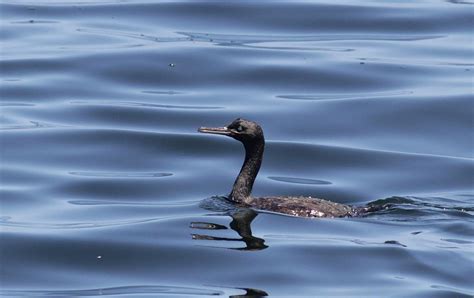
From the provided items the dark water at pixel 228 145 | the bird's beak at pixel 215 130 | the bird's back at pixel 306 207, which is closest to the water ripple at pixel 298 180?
the dark water at pixel 228 145

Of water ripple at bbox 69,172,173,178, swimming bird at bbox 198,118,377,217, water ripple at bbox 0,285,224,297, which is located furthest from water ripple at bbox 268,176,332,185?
water ripple at bbox 0,285,224,297

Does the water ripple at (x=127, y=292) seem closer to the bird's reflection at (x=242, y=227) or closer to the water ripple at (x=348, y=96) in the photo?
the bird's reflection at (x=242, y=227)

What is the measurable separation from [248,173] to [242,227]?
1.26m

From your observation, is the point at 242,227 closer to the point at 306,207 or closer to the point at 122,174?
the point at 306,207

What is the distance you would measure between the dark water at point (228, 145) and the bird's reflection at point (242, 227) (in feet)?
0.11

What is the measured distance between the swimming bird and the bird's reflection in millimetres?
225

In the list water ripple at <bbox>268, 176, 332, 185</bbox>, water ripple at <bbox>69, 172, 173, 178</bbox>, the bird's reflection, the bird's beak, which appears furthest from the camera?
water ripple at <bbox>69, 172, 173, 178</bbox>

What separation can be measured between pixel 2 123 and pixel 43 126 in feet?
2.35

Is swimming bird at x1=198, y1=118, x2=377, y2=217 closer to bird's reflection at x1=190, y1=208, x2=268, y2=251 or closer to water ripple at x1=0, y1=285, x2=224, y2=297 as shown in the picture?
bird's reflection at x1=190, y1=208, x2=268, y2=251

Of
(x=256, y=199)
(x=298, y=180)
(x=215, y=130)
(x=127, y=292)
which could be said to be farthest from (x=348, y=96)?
(x=127, y=292)

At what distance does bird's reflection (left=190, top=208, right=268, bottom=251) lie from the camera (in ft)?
55.5

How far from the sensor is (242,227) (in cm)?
1777

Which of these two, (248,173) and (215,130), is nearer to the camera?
(215,130)

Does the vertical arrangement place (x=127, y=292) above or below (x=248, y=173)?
below
